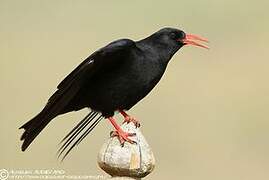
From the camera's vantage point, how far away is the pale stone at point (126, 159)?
3.12 m

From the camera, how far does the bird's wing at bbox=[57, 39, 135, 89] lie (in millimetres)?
3625

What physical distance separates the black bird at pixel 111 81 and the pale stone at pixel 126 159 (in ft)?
1.42

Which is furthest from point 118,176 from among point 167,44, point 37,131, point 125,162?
point 167,44

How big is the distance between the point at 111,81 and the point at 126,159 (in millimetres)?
914

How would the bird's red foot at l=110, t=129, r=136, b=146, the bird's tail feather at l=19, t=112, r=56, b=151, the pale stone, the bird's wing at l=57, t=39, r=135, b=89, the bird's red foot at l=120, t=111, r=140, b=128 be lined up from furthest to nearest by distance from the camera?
the bird's red foot at l=120, t=111, r=140, b=128 < the bird's wing at l=57, t=39, r=135, b=89 < the bird's tail feather at l=19, t=112, r=56, b=151 < the bird's red foot at l=110, t=129, r=136, b=146 < the pale stone

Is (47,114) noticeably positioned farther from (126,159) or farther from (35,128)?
(126,159)

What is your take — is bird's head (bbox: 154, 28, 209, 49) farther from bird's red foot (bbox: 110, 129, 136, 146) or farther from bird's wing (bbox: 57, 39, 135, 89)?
bird's red foot (bbox: 110, 129, 136, 146)

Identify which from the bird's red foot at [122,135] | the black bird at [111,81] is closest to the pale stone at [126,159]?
the bird's red foot at [122,135]

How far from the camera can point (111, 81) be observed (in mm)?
3930

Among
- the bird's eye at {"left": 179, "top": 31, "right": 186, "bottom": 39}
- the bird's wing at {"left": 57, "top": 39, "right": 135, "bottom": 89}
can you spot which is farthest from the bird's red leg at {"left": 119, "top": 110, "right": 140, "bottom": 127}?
the bird's eye at {"left": 179, "top": 31, "right": 186, "bottom": 39}

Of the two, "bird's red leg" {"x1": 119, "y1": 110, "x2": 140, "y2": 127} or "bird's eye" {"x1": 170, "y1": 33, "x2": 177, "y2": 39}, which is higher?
"bird's eye" {"x1": 170, "y1": 33, "x2": 177, "y2": 39}

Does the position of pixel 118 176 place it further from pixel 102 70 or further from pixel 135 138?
pixel 102 70

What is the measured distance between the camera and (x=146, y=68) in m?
3.98

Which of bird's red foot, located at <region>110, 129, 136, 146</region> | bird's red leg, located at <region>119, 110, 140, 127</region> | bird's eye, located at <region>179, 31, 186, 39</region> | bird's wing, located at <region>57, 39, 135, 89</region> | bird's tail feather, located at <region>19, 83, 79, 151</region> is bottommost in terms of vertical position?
bird's red leg, located at <region>119, 110, 140, 127</region>
